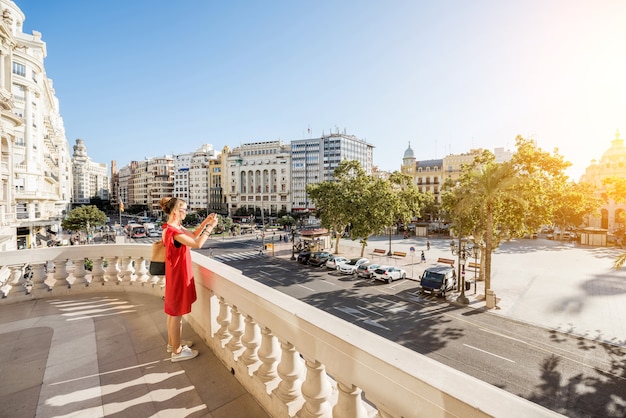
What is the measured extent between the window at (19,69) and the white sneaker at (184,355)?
4279 centimetres

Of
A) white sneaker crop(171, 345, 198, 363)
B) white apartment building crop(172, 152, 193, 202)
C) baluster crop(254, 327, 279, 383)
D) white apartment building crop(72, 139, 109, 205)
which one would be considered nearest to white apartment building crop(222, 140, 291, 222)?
white apartment building crop(172, 152, 193, 202)

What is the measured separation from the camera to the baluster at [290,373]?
2875 mm

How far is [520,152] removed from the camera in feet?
67.5

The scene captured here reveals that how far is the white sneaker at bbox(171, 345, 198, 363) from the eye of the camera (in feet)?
13.4

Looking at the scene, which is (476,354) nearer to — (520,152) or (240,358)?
(240,358)

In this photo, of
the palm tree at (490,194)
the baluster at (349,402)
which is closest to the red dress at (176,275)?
the baluster at (349,402)

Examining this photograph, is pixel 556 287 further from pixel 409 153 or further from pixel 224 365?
pixel 409 153

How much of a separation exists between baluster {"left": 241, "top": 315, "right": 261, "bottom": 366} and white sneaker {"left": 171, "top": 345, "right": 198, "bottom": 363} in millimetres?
1091

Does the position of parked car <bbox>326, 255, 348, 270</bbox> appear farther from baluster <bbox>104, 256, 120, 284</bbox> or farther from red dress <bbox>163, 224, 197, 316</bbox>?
red dress <bbox>163, 224, 197, 316</bbox>

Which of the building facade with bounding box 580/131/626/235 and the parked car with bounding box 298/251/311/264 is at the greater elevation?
the building facade with bounding box 580/131/626/235

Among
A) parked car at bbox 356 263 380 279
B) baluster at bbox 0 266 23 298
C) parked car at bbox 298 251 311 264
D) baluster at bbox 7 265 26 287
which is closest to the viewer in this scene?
baluster at bbox 0 266 23 298

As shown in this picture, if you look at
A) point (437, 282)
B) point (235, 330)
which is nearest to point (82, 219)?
point (437, 282)

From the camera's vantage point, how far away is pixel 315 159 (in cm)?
9975

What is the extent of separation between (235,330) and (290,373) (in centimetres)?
109
